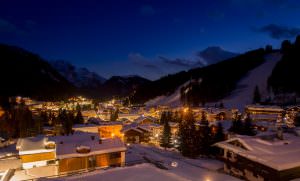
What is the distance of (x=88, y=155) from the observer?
981 inches

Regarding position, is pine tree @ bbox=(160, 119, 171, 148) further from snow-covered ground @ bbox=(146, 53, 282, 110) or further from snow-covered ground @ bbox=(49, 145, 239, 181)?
snow-covered ground @ bbox=(146, 53, 282, 110)

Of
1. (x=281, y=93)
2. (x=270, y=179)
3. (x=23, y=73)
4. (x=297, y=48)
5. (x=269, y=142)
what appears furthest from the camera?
(x=23, y=73)

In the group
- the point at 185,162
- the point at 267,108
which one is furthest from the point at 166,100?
the point at 185,162

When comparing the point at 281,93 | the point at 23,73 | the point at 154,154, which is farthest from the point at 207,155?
the point at 23,73

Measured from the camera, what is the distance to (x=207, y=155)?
4038cm

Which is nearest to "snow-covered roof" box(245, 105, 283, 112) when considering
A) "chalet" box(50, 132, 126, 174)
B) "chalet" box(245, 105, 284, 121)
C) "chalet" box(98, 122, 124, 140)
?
"chalet" box(245, 105, 284, 121)

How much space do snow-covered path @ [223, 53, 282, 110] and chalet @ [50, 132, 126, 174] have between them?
286 feet

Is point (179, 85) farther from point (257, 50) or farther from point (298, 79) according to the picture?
point (298, 79)

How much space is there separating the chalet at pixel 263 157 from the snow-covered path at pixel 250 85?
80355mm

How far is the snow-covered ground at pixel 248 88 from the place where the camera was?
115988 millimetres

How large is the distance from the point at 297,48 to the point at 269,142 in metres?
108

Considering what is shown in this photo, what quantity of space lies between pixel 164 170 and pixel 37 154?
16.4 meters

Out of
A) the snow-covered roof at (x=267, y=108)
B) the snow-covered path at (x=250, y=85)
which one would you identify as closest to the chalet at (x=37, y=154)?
the snow-covered roof at (x=267, y=108)

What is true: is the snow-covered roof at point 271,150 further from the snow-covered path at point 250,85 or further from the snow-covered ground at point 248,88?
the snow-covered path at point 250,85
